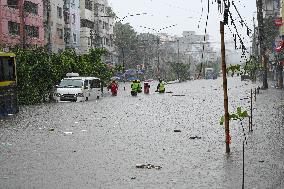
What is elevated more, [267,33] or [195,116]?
[267,33]

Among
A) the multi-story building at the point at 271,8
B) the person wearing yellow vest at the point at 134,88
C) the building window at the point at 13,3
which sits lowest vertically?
the person wearing yellow vest at the point at 134,88

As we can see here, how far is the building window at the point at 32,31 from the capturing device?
51263 millimetres

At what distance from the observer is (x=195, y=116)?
20.5 meters

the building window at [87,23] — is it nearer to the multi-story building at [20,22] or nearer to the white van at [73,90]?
the multi-story building at [20,22]

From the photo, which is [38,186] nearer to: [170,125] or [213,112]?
[170,125]

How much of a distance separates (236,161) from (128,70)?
7903 cm

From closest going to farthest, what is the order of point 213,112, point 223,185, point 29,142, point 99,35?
point 223,185
point 29,142
point 213,112
point 99,35

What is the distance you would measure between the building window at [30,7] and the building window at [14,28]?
14.5ft

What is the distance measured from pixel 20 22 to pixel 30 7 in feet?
19.2

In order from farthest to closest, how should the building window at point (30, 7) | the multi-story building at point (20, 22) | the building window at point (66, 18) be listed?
the building window at point (66, 18) < the building window at point (30, 7) < the multi-story building at point (20, 22)

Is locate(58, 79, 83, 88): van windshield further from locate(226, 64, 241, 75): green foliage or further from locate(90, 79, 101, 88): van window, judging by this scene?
locate(226, 64, 241, 75): green foliage

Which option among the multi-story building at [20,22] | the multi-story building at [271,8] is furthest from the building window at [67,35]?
the multi-story building at [271,8]

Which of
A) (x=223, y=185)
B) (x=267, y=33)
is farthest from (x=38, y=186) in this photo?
(x=267, y=33)

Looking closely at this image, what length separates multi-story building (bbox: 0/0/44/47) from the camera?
44875mm
